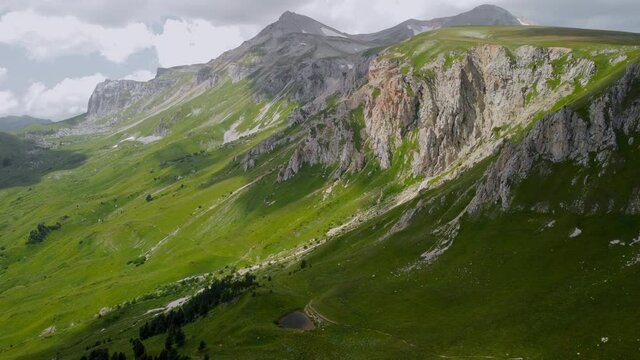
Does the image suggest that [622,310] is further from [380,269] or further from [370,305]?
[380,269]

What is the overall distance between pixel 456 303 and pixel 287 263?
321ft

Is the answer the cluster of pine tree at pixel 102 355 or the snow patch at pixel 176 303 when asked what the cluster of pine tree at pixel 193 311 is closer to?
the cluster of pine tree at pixel 102 355

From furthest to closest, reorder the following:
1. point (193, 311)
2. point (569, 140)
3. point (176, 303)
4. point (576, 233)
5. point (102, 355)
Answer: point (176, 303) < point (193, 311) < point (102, 355) < point (569, 140) < point (576, 233)

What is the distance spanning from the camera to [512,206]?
120 meters

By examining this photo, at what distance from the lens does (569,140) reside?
118438 millimetres

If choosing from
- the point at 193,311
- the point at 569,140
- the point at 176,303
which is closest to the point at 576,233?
the point at 569,140

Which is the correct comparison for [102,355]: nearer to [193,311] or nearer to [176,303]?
[193,311]

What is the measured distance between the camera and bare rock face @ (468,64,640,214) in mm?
112125

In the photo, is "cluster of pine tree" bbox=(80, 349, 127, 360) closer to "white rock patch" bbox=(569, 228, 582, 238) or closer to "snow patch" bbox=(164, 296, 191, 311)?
"snow patch" bbox=(164, 296, 191, 311)

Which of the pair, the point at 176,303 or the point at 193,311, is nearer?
the point at 193,311

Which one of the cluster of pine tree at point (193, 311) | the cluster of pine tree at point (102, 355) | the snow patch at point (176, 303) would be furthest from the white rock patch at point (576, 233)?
the snow patch at point (176, 303)

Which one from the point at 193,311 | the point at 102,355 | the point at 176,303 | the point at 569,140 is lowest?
the point at 176,303

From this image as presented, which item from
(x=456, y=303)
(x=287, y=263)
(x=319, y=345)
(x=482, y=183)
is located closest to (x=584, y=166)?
(x=482, y=183)

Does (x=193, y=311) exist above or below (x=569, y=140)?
below
